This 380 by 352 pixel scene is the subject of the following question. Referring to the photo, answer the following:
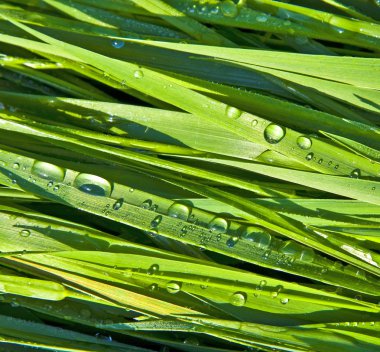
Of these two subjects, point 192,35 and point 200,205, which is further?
point 192,35

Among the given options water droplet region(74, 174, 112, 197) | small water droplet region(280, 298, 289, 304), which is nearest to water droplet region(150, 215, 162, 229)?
water droplet region(74, 174, 112, 197)

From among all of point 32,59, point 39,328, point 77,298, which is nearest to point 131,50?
point 32,59

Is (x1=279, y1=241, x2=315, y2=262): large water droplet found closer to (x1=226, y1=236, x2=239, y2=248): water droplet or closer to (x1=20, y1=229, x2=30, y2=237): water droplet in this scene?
(x1=226, y1=236, x2=239, y2=248): water droplet

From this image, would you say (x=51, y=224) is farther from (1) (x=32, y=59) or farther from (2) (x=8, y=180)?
(1) (x=32, y=59)

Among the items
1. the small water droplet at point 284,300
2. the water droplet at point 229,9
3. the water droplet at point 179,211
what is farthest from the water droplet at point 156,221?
the water droplet at point 229,9

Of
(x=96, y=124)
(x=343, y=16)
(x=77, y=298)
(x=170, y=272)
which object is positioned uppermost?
(x=343, y=16)

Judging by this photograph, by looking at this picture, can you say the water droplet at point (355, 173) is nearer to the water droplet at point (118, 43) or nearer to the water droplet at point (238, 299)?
the water droplet at point (238, 299)

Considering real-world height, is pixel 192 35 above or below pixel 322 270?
above
